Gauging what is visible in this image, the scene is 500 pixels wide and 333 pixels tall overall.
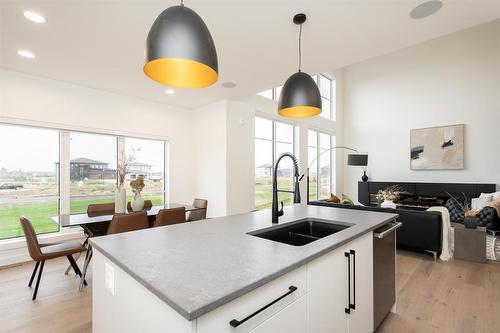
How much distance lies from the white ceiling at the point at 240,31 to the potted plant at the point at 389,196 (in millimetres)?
2481

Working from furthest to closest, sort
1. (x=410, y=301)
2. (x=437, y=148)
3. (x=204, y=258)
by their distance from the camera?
(x=437, y=148) < (x=410, y=301) < (x=204, y=258)

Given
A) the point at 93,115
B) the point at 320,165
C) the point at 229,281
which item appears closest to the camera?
the point at 229,281

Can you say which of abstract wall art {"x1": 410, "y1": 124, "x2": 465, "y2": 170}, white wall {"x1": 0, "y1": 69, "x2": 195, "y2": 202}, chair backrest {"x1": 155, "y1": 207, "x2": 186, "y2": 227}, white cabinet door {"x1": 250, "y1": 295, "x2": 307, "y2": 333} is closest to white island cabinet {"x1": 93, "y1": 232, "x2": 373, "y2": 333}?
white cabinet door {"x1": 250, "y1": 295, "x2": 307, "y2": 333}

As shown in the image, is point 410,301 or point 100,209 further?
point 100,209

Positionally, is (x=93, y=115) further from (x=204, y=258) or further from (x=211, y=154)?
(x=204, y=258)

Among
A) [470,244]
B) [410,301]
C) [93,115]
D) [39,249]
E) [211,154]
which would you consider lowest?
[410,301]

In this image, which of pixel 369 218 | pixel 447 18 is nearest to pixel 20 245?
pixel 369 218

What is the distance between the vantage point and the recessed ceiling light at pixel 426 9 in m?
2.12

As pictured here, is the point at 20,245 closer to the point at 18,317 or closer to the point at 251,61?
the point at 18,317

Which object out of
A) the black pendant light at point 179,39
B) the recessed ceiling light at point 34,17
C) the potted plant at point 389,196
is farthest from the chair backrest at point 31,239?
the potted plant at point 389,196

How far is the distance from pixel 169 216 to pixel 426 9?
3.43 meters

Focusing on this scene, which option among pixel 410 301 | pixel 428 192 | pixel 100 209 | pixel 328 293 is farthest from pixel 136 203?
pixel 428 192

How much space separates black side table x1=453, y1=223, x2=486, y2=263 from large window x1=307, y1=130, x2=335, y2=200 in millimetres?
3906

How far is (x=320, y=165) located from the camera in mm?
7836
